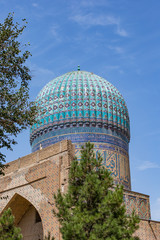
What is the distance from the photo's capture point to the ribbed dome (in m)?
14.0

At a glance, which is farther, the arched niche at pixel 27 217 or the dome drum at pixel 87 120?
the dome drum at pixel 87 120

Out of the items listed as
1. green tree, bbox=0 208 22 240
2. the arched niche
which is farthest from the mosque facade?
green tree, bbox=0 208 22 240

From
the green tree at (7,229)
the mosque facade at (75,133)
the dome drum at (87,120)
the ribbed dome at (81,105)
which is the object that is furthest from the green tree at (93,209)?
the ribbed dome at (81,105)

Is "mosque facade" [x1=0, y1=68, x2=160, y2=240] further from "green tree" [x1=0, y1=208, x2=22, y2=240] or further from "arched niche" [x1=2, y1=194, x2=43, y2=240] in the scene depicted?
"green tree" [x1=0, y1=208, x2=22, y2=240]

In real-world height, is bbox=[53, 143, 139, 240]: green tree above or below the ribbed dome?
below

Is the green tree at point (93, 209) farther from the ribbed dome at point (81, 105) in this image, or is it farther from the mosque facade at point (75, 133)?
the ribbed dome at point (81, 105)

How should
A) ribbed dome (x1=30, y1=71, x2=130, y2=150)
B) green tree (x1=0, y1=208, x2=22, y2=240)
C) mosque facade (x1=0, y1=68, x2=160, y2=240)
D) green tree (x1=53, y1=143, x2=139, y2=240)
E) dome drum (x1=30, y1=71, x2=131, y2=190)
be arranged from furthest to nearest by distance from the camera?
ribbed dome (x1=30, y1=71, x2=130, y2=150), dome drum (x1=30, y1=71, x2=131, y2=190), mosque facade (x1=0, y1=68, x2=160, y2=240), green tree (x1=0, y1=208, x2=22, y2=240), green tree (x1=53, y1=143, x2=139, y2=240)

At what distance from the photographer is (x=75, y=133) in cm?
1379

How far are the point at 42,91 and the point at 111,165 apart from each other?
175 inches

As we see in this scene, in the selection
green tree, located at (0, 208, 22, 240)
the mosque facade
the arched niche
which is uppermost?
the mosque facade

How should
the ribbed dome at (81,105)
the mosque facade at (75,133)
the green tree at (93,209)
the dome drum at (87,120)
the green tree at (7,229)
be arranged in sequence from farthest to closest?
the ribbed dome at (81,105) → the dome drum at (87,120) → the mosque facade at (75,133) → the green tree at (7,229) → the green tree at (93,209)

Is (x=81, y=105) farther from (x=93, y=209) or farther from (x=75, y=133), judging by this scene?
(x=93, y=209)

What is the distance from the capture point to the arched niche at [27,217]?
1038 centimetres

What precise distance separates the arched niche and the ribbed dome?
390 cm
